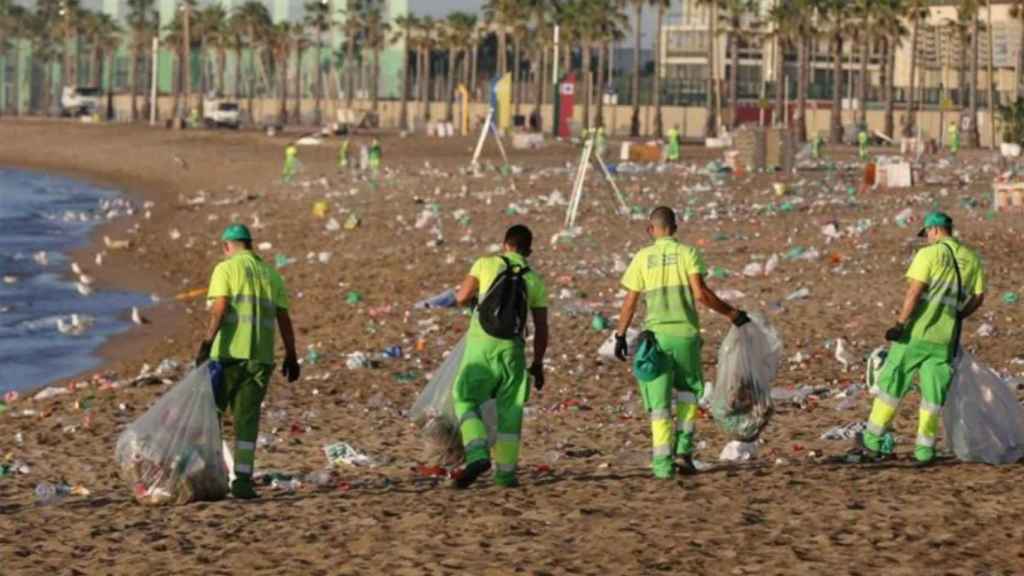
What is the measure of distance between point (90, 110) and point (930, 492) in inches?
4331

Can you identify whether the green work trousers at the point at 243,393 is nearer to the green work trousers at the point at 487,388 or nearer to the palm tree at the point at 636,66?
the green work trousers at the point at 487,388

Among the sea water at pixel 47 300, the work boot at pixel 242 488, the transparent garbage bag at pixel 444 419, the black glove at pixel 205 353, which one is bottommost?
the sea water at pixel 47 300

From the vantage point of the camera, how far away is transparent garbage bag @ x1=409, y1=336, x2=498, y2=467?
10.7 m

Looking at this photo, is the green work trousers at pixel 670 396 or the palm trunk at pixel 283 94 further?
the palm trunk at pixel 283 94

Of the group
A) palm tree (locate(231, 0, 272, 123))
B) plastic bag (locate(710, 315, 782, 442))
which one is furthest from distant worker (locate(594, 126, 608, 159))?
palm tree (locate(231, 0, 272, 123))

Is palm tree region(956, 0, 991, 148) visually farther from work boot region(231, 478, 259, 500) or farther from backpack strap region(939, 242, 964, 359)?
work boot region(231, 478, 259, 500)

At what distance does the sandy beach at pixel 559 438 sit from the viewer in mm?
8914

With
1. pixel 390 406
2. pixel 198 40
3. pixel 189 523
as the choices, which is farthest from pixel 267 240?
pixel 198 40

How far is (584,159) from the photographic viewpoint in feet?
99.9

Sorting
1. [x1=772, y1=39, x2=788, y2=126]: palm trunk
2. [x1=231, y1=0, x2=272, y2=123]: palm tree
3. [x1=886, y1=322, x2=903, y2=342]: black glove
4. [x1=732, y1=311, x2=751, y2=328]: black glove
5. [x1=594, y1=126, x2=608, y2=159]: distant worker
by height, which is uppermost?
[x1=231, y1=0, x2=272, y2=123]: palm tree

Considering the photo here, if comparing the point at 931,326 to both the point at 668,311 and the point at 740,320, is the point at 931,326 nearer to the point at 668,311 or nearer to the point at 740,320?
the point at 740,320

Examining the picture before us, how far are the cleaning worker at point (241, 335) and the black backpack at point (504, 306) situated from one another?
1.05 meters

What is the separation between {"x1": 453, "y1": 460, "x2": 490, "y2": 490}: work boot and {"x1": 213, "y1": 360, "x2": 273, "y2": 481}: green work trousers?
3.49 ft

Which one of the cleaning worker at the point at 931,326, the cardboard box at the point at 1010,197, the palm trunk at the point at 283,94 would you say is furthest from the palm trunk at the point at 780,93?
the cleaning worker at the point at 931,326
